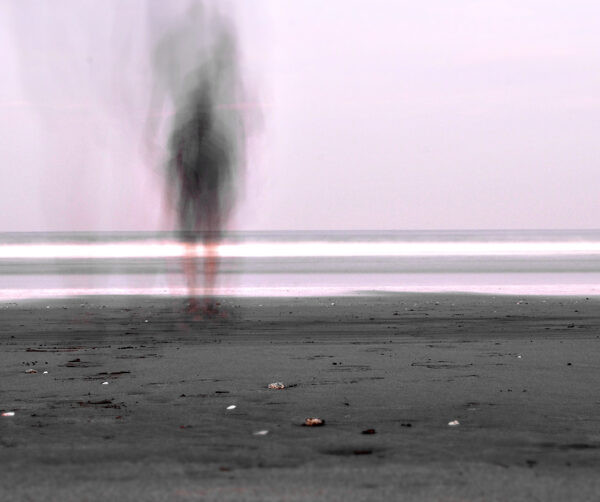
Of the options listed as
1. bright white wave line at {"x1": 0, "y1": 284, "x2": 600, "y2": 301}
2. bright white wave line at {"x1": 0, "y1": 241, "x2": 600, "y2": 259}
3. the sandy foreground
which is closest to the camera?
the sandy foreground

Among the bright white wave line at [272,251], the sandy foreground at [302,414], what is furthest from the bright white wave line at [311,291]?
the bright white wave line at [272,251]

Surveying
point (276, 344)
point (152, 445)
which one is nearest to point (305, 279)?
point (276, 344)

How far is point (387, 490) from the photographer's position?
3926 mm

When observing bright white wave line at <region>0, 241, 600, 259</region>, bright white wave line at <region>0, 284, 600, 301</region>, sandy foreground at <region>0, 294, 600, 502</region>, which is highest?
sandy foreground at <region>0, 294, 600, 502</region>

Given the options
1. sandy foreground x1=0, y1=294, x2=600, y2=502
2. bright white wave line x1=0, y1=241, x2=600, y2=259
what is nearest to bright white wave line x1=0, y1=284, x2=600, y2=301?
sandy foreground x1=0, y1=294, x2=600, y2=502

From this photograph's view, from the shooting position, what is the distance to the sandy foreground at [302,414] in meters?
4.05

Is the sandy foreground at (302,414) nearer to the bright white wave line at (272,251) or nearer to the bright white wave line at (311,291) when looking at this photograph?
the bright white wave line at (311,291)

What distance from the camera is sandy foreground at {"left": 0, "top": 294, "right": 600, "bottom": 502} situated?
13.3ft

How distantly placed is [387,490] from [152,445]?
5.11ft

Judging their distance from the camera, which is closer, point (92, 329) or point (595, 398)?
point (595, 398)

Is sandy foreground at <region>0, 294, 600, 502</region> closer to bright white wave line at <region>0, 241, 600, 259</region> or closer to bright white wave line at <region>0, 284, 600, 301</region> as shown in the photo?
bright white wave line at <region>0, 284, 600, 301</region>

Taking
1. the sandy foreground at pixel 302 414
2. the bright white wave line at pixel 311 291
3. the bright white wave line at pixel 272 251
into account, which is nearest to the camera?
the sandy foreground at pixel 302 414

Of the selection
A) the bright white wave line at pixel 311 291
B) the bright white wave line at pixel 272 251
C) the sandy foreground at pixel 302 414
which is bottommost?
the bright white wave line at pixel 272 251

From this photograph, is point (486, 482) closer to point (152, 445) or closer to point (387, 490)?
point (387, 490)
